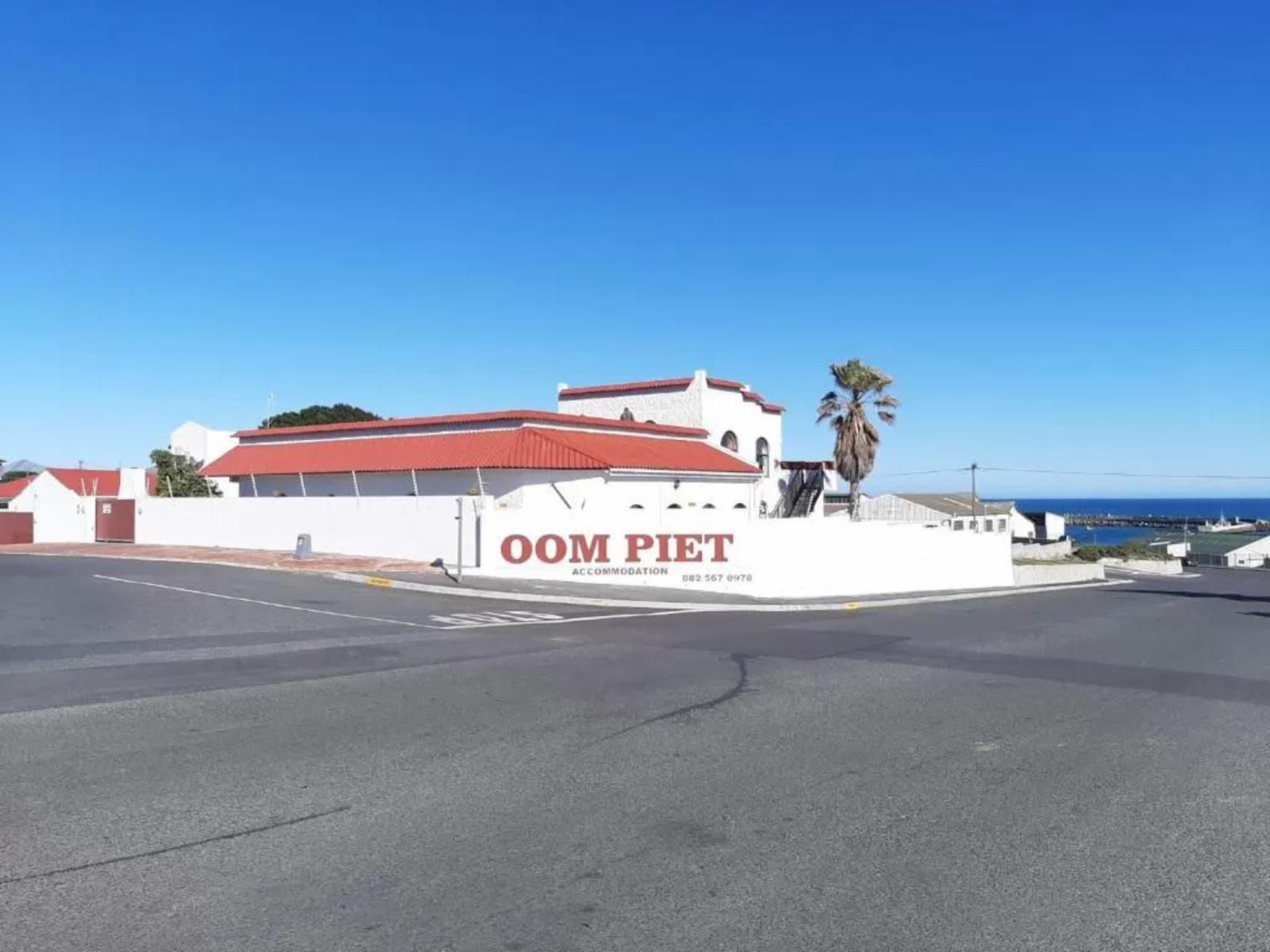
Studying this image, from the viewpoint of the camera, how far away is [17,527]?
1895 inches

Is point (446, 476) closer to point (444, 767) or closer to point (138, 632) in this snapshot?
point (138, 632)

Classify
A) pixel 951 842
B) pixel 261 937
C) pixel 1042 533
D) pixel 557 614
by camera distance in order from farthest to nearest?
pixel 1042 533 → pixel 557 614 → pixel 951 842 → pixel 261 937

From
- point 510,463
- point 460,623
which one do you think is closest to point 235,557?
point 510,463

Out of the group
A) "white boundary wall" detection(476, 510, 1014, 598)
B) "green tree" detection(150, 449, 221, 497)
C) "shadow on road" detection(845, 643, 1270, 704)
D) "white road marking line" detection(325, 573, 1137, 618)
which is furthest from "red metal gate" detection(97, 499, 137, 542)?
"shadow on road" detection(845, 643, 1270, 704)

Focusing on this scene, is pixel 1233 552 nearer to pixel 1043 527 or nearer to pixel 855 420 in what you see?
pixel 1043 527

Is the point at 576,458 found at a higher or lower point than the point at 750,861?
higher

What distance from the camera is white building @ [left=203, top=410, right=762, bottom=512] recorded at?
109ft

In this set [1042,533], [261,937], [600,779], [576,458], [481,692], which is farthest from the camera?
[1042,533]

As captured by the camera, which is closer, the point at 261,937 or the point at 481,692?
the point at 261,937

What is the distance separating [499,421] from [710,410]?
1194 centimetres

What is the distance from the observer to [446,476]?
3484 centimetres

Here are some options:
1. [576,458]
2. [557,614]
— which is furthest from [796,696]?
[576,458]

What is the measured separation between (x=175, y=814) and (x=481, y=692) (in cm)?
470

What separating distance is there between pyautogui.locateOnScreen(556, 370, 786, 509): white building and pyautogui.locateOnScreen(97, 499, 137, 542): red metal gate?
62.7ft
